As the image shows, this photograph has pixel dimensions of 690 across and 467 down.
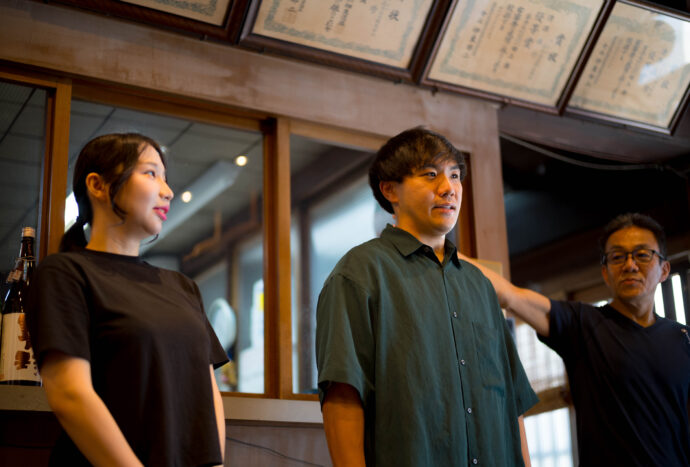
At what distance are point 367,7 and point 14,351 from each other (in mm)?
1805

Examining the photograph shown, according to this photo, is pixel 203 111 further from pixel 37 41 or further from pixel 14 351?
pixel 14 351

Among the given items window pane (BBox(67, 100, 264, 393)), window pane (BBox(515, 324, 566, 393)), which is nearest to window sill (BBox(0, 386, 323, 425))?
window pane (BBox(67, 100, 264, 393))

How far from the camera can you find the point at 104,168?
1819 millimetres

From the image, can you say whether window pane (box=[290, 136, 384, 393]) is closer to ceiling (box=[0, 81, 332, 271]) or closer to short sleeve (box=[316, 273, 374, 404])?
ceiling (box=[0, 81, 332, 271])

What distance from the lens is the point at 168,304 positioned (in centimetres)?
175

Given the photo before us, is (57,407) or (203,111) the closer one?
(57,407)

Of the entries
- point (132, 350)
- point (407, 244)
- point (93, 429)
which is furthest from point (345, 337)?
point (93, 429)

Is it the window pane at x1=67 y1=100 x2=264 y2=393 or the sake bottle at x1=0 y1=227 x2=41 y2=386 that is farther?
the window pane at x1=67 y1=100 x2=264 y2=393

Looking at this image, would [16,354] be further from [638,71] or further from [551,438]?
[551,438]

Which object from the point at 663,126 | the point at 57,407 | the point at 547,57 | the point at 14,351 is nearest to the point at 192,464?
the point at 57,407

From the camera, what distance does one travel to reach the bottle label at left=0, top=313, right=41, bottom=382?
2391 millimetres

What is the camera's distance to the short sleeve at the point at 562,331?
2781 millimetres

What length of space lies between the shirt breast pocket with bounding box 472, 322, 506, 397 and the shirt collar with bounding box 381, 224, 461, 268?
0.19 m

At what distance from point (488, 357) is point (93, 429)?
93 cm
